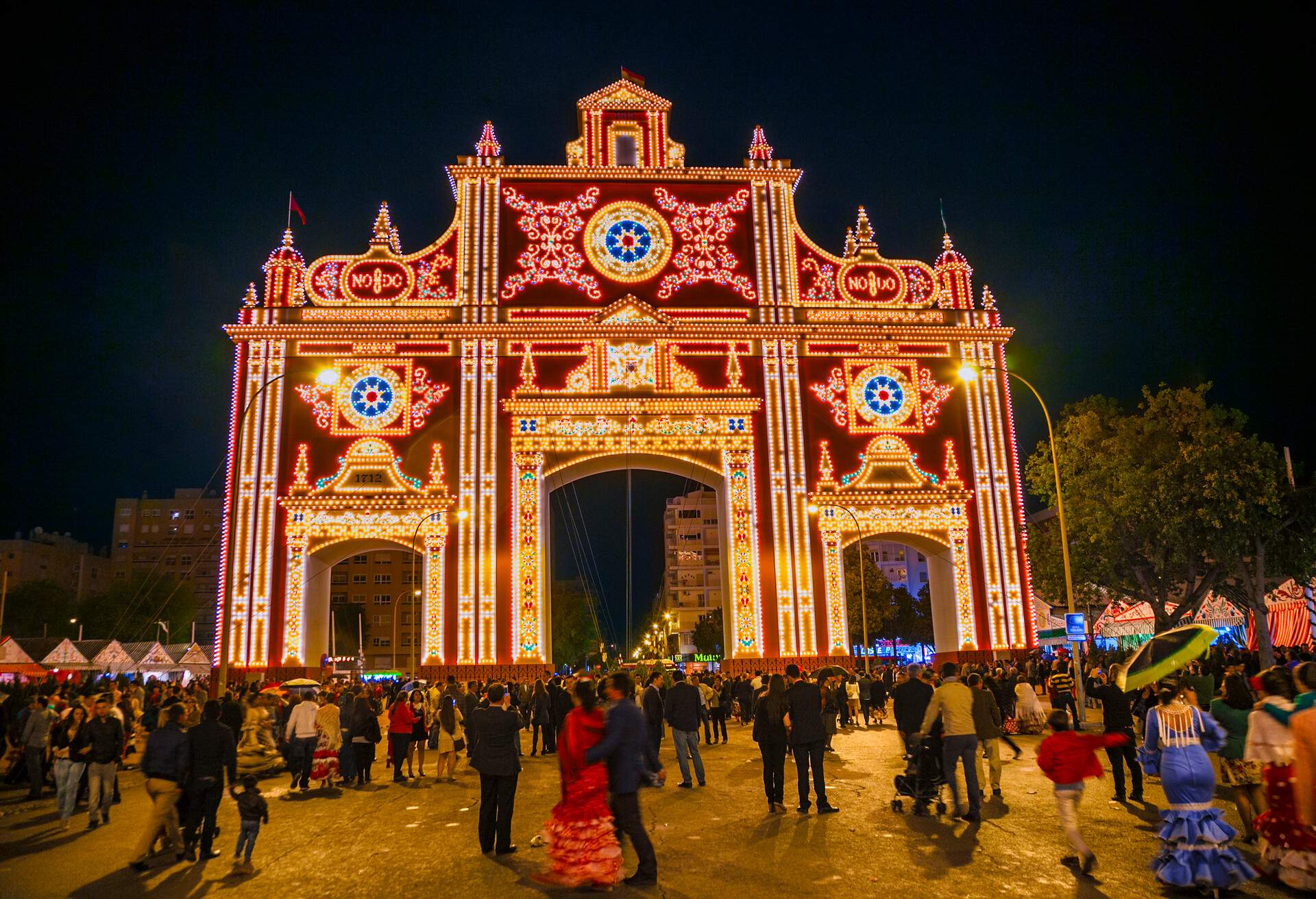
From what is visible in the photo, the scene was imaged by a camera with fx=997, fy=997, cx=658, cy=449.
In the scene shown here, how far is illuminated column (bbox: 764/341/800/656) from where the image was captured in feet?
112

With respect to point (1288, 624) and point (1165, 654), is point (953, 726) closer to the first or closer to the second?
point (1165, 654)

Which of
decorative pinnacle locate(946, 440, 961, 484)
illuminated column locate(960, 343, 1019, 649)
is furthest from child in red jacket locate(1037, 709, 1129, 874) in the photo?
Result: decorative pinnacle locate(946, 440, 961, 484)

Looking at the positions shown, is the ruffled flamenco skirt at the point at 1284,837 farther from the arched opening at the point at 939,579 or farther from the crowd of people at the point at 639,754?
the arched opening at the point at 939,579

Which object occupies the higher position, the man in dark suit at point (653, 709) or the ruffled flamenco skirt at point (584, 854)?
the man in dark suit at point (653, 709)

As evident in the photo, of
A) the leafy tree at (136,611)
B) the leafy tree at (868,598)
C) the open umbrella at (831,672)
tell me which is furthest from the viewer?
the leafy tree at (136,611)

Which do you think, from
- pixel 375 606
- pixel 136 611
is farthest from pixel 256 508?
pixel 375 606

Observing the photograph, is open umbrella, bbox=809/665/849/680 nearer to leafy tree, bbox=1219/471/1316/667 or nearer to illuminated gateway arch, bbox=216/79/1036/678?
illuminated gateway arch, bbox=216/79/1036/678

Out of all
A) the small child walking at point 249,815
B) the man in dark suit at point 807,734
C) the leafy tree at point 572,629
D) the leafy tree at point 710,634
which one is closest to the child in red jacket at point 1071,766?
the man in dark suit at point 807,734

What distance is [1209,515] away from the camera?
31609 mm

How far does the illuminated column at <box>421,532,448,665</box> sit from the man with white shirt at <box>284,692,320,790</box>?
602 inches

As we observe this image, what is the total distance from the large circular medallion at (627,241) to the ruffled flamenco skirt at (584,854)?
29.2 m

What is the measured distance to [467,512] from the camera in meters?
34.3

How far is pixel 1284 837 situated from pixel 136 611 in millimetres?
79087

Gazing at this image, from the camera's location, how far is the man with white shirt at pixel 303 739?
17.4 meters
